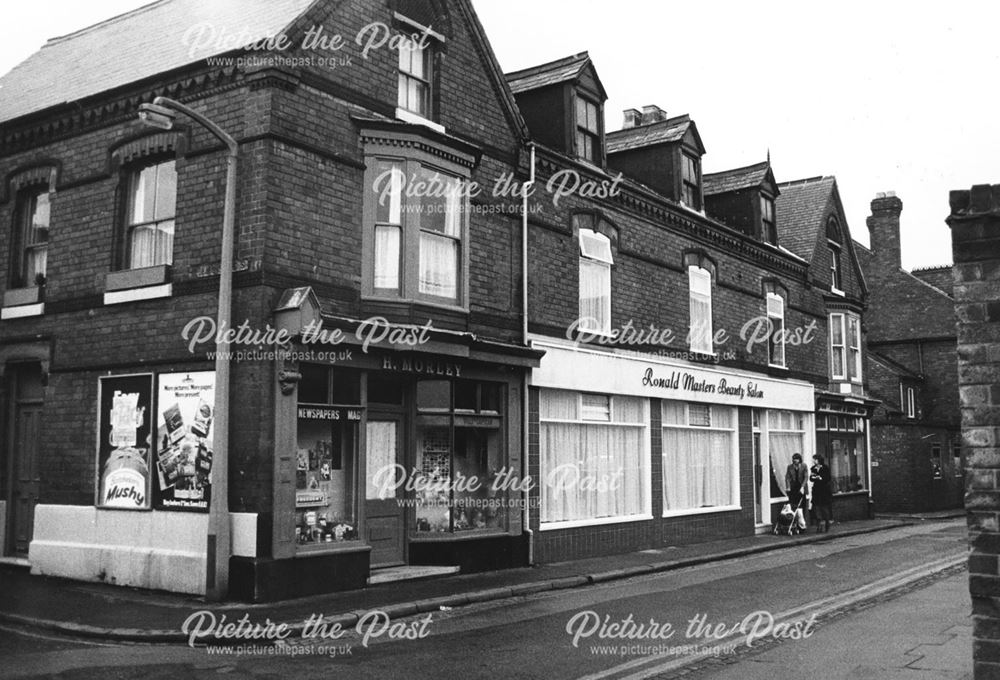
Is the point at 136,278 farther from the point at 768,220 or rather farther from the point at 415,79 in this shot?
the point at 768,220

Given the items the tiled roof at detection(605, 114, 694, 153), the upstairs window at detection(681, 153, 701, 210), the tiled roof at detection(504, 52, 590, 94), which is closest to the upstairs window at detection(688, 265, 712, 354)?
the upstairs window at detection(681, 153, 701, 210)

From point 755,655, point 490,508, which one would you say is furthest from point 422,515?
point 755,655

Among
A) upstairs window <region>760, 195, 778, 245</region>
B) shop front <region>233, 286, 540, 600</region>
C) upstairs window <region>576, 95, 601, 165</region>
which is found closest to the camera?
shop front <region>233, 286, 540, 600</region>

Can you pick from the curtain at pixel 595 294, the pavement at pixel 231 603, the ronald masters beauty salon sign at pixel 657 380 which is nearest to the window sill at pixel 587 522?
the pavement at pixel 231 603

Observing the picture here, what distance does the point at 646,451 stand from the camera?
2056cm

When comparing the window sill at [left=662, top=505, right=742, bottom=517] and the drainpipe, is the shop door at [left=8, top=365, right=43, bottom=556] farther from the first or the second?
the window sill at [left=662, top=505, right=742, bottom=517]

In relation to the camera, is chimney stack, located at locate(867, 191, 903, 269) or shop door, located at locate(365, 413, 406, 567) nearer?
shop door, located at locate(365, 413, 406, 567)

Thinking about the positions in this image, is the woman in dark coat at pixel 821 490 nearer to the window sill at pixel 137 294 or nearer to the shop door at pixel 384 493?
the shop door at pixel 384 493

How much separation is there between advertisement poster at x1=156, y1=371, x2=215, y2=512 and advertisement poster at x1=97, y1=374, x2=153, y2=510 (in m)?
0.28

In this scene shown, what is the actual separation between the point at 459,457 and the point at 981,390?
459 inches

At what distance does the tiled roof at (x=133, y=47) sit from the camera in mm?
14273

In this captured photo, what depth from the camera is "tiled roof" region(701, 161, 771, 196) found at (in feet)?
87.3

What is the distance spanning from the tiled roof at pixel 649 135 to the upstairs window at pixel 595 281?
406cm

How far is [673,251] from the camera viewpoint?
22.0 metres
